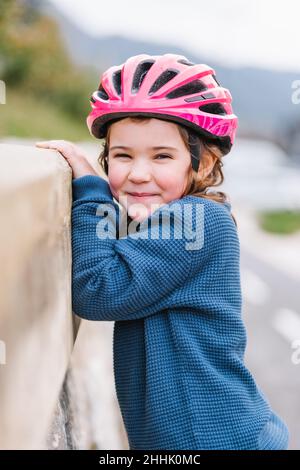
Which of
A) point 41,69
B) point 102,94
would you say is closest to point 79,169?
point 102,94

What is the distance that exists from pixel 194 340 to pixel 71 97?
23339 millimetres

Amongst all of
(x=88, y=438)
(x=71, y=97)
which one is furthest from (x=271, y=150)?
(x=88, y=438)

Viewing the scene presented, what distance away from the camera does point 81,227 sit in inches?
82.4

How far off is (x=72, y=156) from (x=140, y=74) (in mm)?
404

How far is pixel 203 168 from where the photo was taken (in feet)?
7.92

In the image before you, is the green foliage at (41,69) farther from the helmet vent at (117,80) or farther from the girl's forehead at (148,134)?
the girl's forehead at (148,134)

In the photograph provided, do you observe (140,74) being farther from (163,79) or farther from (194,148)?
(194,148)

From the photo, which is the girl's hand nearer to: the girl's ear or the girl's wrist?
the girl's wrist

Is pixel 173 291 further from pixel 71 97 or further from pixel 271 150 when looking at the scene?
pixel 271 150

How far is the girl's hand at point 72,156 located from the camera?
2.20 meters

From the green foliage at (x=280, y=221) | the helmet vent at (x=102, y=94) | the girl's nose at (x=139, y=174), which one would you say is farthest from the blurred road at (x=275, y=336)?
the green foliage at (x=280, y=221)

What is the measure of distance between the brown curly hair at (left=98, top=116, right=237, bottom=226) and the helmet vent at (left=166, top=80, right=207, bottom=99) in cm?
10

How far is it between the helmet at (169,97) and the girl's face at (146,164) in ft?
0.15
